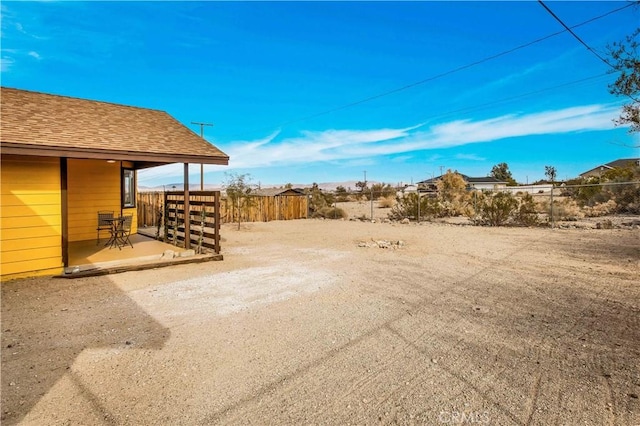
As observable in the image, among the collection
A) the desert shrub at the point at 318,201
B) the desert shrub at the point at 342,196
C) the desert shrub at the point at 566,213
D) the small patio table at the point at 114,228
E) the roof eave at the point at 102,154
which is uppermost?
the roof eave at the point at 102,154

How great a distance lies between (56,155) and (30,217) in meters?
1.28

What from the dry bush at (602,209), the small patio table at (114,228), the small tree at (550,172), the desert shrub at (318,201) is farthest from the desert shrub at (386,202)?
the small tree at (550,172)

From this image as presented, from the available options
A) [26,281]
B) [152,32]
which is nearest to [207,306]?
[26,281]

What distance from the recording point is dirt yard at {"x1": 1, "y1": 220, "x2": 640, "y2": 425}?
2484mm

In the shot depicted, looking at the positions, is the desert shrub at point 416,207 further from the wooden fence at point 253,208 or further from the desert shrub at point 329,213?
the wooden fence at point 253,208

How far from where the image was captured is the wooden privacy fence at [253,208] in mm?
16781

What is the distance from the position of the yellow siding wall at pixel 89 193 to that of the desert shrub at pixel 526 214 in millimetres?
16633

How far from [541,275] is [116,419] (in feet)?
23.3

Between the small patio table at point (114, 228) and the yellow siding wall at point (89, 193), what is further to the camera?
the yellow siding wall at point (89, 193)

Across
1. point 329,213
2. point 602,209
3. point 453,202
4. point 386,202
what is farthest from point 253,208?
point 602,209

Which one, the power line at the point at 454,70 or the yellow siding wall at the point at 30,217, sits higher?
the power line at the point at 454,70

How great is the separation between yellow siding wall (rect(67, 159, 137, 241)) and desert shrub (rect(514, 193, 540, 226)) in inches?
655

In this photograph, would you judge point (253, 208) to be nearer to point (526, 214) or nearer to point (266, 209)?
point (266, 209)

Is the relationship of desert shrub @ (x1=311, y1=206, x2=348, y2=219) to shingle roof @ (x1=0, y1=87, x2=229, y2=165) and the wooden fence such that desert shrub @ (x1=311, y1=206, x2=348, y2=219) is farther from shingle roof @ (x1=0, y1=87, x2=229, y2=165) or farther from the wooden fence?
shingle roof @ (x1=0, y1=87, x2=229, y2=165)
